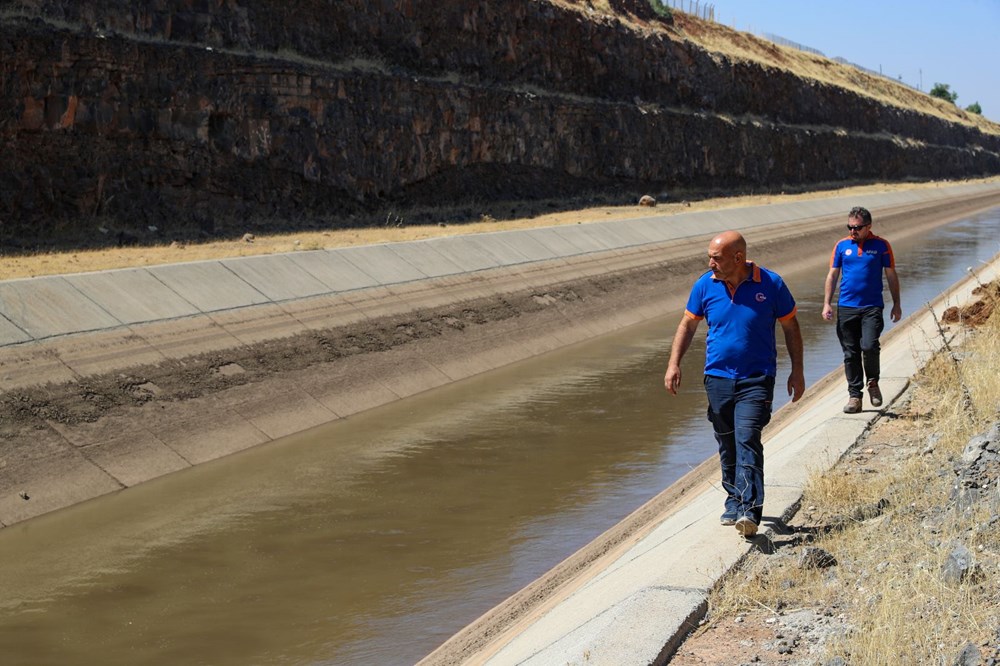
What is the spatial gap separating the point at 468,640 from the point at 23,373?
7.55m

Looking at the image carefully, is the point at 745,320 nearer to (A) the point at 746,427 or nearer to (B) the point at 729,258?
(B) the point at 729,258

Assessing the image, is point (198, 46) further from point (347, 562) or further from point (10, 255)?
point (347, 562)

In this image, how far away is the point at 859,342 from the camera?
463 inches

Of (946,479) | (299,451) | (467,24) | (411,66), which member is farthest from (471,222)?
(946,479)

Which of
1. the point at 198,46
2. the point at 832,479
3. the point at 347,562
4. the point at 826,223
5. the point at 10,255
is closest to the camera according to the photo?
the point at 832,479

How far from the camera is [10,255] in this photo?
69.9 feet

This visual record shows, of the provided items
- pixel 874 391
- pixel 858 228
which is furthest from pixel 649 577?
pixel 858 228

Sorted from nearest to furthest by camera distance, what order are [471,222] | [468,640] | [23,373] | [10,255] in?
1. [468,640]
2. [23,373]
3. [10,255]
4. [471,222]

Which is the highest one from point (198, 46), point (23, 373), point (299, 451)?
point (198, 46)

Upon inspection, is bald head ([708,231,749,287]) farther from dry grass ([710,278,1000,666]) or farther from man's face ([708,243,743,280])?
dry grass ([710,278,1000,666])

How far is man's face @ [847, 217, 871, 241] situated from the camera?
11.4 meters

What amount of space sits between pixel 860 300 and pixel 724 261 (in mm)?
4462

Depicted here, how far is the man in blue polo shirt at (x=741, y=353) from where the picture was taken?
7.69 m

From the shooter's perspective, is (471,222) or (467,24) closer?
(471,222)
